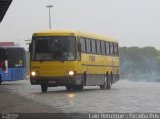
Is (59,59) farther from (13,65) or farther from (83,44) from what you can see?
(13,65)

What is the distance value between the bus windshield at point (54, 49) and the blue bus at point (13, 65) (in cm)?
1676

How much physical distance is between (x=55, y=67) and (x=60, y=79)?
61 centimetres

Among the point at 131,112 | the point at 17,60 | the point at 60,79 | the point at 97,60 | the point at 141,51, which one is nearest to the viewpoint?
the point at 131,112

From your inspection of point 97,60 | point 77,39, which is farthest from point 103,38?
point 77,39

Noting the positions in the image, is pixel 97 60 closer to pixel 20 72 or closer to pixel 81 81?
pixel 81 81


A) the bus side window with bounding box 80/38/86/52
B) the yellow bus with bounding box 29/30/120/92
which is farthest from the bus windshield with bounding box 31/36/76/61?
the bus side window with bounding box 80/38/86/52

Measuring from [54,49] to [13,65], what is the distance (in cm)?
1985

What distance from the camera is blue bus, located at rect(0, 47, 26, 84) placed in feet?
163

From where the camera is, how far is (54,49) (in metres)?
32.0

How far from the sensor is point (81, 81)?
Answer: 32.8 metres

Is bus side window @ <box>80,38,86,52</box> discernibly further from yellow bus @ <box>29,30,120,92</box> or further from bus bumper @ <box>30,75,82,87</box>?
bus bumper @ <box>30,75,82,87</box>

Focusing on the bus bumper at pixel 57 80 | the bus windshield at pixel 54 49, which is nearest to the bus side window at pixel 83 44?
the bus windshield at pixel 54 49

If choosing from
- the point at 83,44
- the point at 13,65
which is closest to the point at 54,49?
the point at 83,44

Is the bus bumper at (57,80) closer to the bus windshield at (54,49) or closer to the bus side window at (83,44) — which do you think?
the bus windshield at (54,49)
